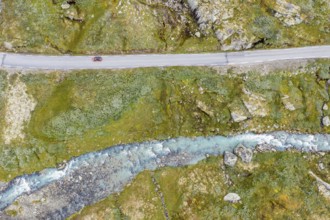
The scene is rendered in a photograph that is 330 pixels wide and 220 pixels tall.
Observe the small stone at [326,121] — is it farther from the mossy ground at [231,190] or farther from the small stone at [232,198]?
the small stone at [232,198]

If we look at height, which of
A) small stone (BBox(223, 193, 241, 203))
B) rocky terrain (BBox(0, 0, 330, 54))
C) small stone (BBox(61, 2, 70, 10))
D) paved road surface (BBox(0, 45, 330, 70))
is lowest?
small stone (BBox(223, 193, 241, 203))

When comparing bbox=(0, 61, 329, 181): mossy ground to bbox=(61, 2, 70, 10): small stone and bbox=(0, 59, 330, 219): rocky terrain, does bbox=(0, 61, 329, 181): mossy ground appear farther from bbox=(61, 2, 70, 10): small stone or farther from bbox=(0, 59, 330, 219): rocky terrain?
bbox=(61, 2, 70, 10): small stone

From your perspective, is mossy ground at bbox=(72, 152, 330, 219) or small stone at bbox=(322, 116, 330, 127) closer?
mossy ground at bbox=(72, 152, 330, 219)

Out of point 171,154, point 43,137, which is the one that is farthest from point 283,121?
point 43,137

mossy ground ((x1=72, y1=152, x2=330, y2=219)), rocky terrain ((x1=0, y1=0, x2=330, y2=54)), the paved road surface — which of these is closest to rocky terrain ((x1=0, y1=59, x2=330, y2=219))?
mossy ground ((x1=72, y1=152, x2=330, y2=219))

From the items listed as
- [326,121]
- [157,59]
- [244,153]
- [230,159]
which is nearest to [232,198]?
[230,159]

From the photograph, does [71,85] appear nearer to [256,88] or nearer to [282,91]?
[256,88]
